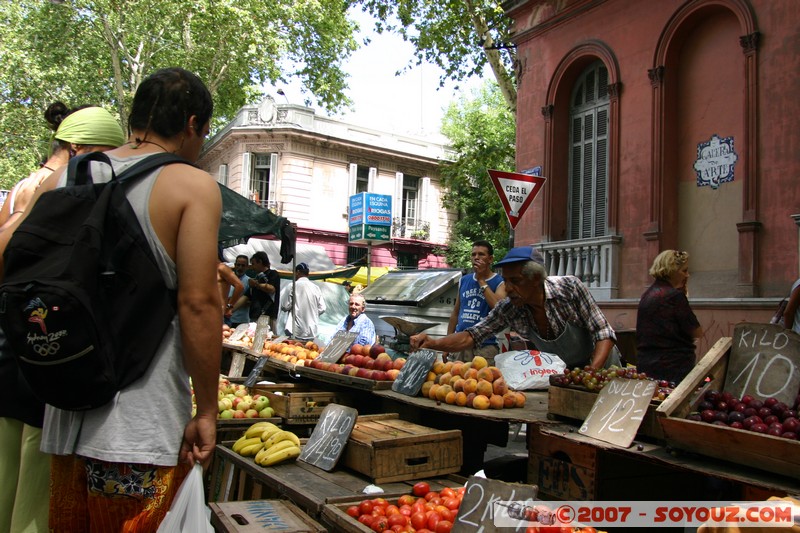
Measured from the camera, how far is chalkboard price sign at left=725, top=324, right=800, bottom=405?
2.84 metres

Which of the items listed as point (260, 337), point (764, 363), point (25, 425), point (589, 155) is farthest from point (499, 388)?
point (589, 155)

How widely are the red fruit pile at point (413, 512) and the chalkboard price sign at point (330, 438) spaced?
592 millimetres

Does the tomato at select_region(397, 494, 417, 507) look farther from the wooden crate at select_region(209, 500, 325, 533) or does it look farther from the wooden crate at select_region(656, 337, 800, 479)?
the wooden crate at select_region(656, 337, 800, 479)

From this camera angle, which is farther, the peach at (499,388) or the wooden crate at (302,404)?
the wooden crate at (302,404)

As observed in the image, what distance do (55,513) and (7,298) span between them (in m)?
0.73

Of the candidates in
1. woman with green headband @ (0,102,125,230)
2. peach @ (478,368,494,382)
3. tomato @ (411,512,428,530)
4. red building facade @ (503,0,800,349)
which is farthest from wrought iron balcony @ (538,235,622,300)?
woman with green headband @ (0,102,125,230)

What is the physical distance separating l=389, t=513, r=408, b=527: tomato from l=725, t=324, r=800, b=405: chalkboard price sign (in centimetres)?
170

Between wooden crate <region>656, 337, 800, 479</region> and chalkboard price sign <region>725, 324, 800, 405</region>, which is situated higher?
chalkboard price sign <region>725, 324, 800, 405</region>

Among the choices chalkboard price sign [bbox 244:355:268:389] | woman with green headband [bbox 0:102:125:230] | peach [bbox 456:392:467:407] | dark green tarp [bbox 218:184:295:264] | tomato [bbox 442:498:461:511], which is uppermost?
dark green tarp [bbox 218:184:295:264]

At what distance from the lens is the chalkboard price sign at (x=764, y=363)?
284cm

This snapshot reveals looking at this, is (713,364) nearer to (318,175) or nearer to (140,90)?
(140,90)

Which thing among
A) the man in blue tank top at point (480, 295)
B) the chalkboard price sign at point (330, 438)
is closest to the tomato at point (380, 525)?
the chalkboard price sign at point (330, 438)

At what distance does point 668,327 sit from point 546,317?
96 cm

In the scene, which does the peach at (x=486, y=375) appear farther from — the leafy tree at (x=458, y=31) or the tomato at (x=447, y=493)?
the leafy tree at (x=458, y=31)
